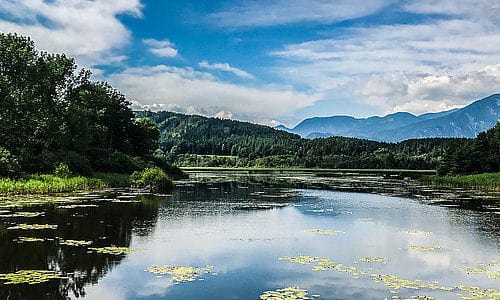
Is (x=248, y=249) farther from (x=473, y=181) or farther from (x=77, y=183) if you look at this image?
(x=473, y=181)

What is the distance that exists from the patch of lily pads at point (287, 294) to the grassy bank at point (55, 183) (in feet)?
124

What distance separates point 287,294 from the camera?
16.3m

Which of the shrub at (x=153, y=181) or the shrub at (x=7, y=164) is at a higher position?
the shrub at (x=7, y=164)

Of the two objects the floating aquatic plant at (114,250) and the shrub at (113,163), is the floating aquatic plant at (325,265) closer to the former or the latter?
the floating aquatic plant at (114,250)

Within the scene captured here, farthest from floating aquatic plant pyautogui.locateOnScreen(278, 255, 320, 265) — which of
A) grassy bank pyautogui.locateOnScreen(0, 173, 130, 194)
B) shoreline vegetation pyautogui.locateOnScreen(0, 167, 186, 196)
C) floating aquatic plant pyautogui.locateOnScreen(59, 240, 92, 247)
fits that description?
grassy bank pyautogui.locateOnScreen(0, 173, 130, 194)

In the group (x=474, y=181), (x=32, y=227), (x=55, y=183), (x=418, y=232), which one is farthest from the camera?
(x=474, y=181)

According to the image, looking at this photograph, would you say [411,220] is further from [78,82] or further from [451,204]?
[78,82]

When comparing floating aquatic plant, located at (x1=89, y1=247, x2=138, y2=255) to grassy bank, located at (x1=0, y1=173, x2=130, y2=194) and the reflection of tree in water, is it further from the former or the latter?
grassy bank, located at (x1=0, y1=173, x2=130, y2=194)

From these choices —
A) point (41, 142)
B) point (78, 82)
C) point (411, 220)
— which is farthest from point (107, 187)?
point (411, 220)

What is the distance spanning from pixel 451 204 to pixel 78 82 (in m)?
55.2

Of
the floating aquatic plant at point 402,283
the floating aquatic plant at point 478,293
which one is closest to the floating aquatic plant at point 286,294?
the floating aquatic plant at point 402,283

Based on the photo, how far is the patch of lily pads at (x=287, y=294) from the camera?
52.1ft

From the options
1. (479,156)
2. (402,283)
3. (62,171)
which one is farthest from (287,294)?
(479,156)

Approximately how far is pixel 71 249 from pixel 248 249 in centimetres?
870
